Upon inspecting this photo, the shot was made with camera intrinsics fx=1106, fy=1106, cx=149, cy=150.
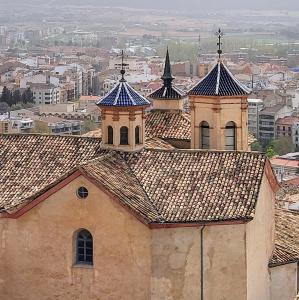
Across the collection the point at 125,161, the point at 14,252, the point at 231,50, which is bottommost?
the point at 231,50

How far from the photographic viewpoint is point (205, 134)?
28.0m

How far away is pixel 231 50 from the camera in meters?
186

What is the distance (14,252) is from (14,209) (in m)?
0.98

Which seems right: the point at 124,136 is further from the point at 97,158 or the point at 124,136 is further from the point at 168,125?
the point at 168,125

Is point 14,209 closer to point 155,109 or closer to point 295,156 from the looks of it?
point 155,109

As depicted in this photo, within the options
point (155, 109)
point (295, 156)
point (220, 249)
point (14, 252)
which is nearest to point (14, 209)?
point (14, 252)

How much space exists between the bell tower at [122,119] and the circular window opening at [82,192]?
2.47 metres

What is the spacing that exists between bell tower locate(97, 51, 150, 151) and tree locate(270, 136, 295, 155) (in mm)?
54384

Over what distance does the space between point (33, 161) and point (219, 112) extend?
5.33 meters

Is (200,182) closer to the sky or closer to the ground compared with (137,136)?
closer to the ground

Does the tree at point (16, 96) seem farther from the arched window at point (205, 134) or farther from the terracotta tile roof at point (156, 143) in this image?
the arched window at point (205, 134)

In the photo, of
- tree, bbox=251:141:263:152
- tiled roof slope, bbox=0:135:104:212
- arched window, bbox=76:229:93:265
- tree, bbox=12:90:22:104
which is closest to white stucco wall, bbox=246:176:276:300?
arched window, bbox=76:229:93:265

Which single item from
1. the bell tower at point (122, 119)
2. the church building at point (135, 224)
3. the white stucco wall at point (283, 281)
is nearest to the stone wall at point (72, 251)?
the church building at point (135, 224)

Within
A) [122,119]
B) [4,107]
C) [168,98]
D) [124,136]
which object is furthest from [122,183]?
[4,107]
